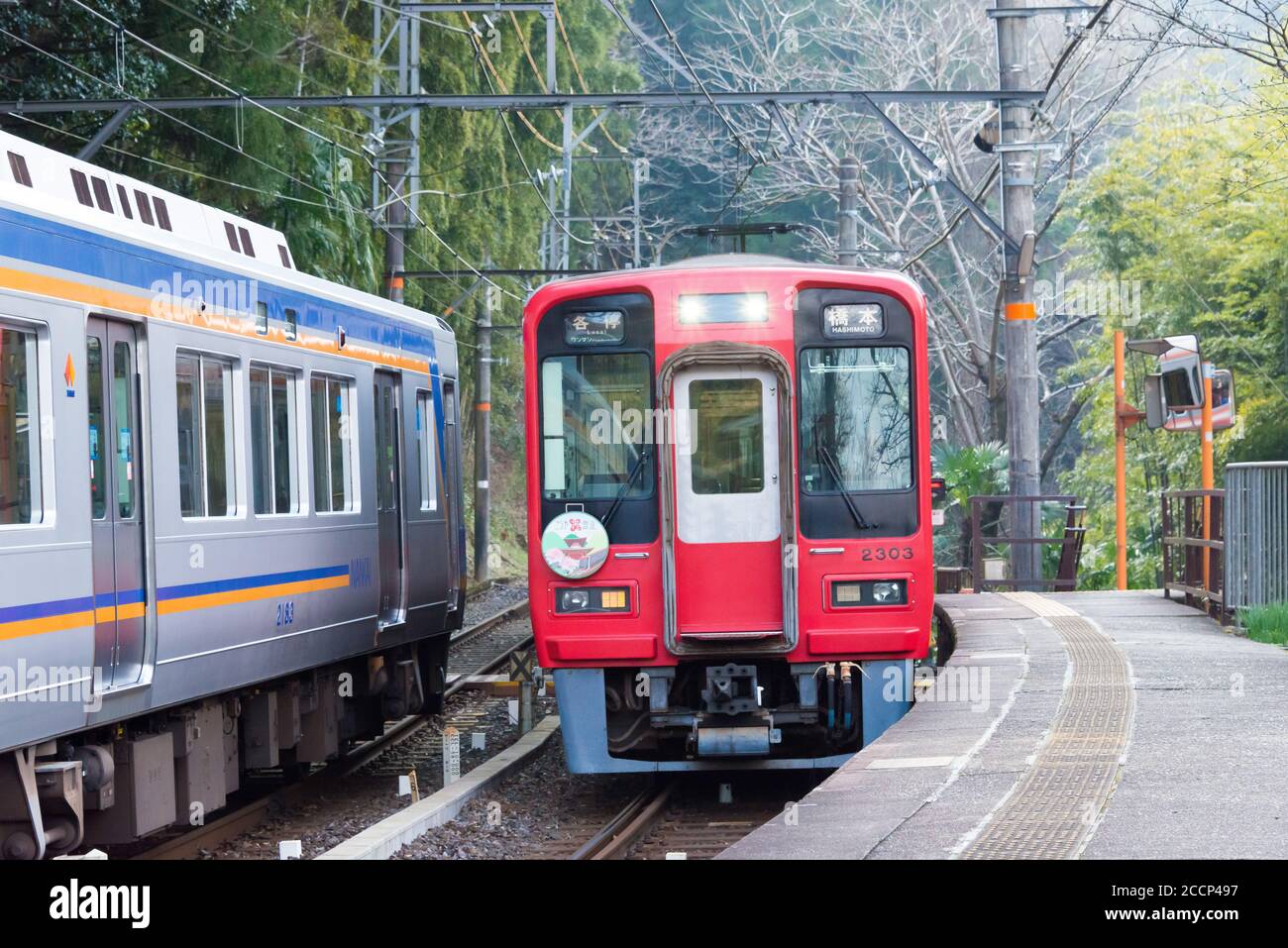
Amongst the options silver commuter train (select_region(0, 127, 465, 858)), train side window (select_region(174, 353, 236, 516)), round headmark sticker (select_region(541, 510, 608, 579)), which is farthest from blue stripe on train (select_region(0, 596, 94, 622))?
round headmark sticker (select_region(541, 510, 608, 579))

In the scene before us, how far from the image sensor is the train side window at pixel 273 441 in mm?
9961

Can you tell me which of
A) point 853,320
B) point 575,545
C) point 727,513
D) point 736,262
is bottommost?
point 575,545

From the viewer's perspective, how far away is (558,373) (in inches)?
412

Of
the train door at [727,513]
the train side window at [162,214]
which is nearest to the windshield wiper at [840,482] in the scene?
the train door at [727,513]

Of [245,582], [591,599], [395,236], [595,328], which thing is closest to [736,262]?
→ [595,328]

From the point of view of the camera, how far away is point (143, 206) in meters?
9.12

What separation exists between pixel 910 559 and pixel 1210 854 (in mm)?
4298

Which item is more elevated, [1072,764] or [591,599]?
[591,599]

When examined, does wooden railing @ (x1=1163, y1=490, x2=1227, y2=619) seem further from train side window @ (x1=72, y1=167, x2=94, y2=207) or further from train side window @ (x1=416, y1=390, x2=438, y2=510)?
train side window @ (x1=72, y1=167, x2=94, y2=207)

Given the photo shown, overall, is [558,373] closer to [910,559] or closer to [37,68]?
[910,559]

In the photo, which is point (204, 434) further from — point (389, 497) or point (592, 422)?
point (389, 497)

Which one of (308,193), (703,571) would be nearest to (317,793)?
(703,571)

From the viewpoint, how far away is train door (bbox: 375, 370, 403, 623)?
12.5m

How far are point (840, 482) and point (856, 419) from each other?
0.42m
